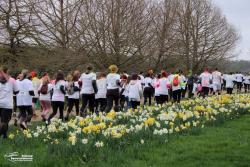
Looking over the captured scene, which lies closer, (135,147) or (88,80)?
(135,147)

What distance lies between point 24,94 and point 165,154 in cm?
700

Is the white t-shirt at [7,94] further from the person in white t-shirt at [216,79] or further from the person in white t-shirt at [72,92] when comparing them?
the person in white t-shirt at [216,79]

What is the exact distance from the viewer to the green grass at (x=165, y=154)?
307 inches

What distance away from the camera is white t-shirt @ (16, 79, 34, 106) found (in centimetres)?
1424

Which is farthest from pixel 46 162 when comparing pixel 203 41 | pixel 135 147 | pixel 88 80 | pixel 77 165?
pixel 203 41

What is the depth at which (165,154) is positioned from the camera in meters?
8.41

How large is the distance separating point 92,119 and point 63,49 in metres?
18.3

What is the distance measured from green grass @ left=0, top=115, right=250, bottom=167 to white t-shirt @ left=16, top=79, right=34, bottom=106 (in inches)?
165

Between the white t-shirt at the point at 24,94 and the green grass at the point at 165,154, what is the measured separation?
4.19 m

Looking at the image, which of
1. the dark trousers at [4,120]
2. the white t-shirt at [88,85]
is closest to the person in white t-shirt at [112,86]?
the white t-shirt at [88,85]

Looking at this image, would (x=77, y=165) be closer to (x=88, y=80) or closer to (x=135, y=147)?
(x=135, y=147)

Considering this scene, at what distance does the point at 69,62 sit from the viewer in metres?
28.9

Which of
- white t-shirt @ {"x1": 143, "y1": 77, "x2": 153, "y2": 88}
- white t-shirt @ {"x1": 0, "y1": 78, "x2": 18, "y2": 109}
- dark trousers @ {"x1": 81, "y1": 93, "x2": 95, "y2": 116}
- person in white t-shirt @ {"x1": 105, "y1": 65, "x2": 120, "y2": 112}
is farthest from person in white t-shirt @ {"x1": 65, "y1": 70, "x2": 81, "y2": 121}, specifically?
white t-shirt @ {"x1": 143, "y1": 77, "x2": 153, "y2": 88}

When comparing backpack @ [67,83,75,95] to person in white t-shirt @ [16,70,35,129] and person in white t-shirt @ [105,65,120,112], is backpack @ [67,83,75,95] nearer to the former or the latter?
person in white t-shirt @ [105,65,120,112]
